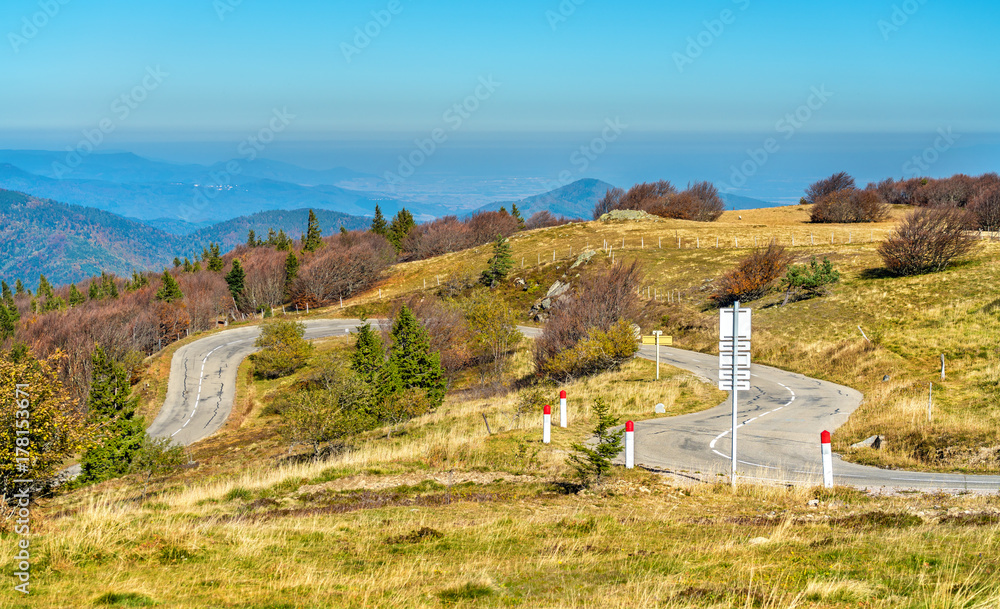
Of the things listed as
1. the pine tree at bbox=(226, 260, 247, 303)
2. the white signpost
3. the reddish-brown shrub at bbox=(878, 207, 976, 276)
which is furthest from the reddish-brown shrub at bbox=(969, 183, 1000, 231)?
the pine tree at bbox=(226, 260, 247, 303)

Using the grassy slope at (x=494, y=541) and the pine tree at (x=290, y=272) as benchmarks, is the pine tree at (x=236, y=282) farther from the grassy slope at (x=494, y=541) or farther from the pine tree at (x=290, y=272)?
the grassy slope at (x=494, y=541)

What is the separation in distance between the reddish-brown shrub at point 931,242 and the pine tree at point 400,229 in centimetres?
8247

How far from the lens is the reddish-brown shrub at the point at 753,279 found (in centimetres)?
4594

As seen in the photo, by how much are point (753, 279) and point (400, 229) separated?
7935cm

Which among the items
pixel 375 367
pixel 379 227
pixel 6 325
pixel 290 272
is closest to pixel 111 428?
pixel 375 367

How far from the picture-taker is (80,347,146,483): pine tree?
26.9 metres

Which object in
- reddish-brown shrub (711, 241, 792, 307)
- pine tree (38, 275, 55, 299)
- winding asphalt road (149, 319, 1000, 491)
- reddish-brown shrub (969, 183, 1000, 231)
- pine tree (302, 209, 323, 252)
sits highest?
pine tree (302, 209, 323, 252)

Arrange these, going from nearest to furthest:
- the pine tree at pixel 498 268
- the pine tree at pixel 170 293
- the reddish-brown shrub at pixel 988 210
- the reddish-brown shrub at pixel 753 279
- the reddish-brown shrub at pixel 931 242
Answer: the reddish-brown shrub at pixel 931 242 < the reddish-brown shrub at pixel 753 279 < the reddish-brown shrub at pixel 988 210 < the pine tree at pixel 498 268 < the pine tree at pixel 170 293

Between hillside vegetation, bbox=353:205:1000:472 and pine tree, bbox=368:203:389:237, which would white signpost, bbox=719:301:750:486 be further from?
pine tree, bbox=368:203:389:237

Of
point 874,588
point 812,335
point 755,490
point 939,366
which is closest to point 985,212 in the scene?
point 812,335

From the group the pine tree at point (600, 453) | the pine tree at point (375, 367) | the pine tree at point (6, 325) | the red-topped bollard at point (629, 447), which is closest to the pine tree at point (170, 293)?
the pine tree at point (6, 325)

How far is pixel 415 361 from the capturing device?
3516 cm

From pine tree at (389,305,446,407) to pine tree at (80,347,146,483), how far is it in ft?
41.3

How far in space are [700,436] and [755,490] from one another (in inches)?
244
